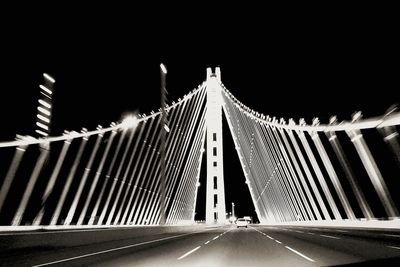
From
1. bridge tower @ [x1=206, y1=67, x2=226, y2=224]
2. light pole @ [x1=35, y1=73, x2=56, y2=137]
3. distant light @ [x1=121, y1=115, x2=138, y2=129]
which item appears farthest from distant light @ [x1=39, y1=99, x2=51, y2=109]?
bridge tower @ [x1=206, y1=67, x2=226, y2=224]

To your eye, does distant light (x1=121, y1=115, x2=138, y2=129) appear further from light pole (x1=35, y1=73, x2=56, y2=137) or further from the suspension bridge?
light pole (x1=35, y1=73, x2=56, y2=137)

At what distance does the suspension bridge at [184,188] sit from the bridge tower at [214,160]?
115 mm

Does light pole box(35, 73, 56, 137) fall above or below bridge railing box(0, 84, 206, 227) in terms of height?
below

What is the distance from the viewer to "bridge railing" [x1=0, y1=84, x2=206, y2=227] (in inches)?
1075

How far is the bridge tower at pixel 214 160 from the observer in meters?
46.8

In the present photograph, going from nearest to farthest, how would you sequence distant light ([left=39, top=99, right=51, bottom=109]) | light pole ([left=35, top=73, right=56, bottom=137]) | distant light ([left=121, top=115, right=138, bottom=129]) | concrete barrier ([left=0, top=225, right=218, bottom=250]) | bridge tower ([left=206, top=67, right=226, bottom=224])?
concrete barrier ([left=0, top=225, right=218, bottom=250])
light pole ([left=35, top=73, right=56, bottom=137])
distant light ([left=39, top=99, right=51, bottom=109])
distant light ([left=121, top=115, right=138, bottom=129])
bridge tower ([left=206, top=67, right=226, bottom=224])

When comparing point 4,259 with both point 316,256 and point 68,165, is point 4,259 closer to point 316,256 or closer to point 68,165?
point 316,256

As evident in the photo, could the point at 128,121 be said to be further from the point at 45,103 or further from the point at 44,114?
the point at 44,114

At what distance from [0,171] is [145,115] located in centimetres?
1026

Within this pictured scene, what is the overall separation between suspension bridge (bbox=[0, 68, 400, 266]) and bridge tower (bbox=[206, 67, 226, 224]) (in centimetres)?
11

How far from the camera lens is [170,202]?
41406 millimetres

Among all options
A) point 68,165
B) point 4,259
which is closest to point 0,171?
point 68,165

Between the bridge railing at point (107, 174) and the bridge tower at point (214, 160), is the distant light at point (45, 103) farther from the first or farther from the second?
the bridge tower at point (214, 160)

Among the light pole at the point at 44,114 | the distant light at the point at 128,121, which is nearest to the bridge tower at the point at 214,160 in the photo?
the distant light at the point at 128,121
